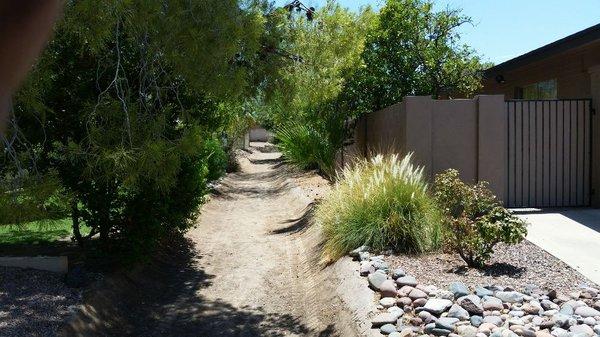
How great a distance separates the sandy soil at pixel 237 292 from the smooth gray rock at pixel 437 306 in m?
0.70

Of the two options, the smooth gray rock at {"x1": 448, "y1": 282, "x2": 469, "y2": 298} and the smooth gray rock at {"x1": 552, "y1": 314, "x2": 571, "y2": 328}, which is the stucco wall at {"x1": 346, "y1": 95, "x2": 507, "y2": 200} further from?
the smooth gray rock at {"x1": 552, "y1": 314, "x2": 571, "y2": 328}

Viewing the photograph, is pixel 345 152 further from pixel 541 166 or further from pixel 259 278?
pixel 259 278

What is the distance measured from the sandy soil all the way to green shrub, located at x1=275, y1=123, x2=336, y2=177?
674 centimetres

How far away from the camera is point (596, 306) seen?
20.8 feet

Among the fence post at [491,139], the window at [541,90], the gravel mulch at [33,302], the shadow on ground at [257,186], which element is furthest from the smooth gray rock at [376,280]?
the shadow on ground at [257,186]

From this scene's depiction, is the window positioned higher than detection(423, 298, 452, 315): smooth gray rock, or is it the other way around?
the window

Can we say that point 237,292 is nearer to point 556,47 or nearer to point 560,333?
point 560,333

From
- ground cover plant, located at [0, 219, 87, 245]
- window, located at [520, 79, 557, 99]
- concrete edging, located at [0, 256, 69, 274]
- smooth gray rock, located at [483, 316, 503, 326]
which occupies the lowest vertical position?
smooth gray rock, located at [483, 316, 503, 326]

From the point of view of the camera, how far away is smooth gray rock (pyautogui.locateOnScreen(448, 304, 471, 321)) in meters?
6.31

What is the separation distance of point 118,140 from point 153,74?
1191mm

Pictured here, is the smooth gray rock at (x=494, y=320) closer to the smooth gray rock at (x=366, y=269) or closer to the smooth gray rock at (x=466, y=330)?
the smooth gray rock at (x=466, y=330)

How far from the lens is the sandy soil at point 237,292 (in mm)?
7883

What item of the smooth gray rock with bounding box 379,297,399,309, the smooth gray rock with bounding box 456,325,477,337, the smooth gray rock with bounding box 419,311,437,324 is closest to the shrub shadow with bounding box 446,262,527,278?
the smooth gray rock with bounding box 379,297,399,309

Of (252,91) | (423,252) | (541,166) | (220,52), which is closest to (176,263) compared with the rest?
(252,91)
